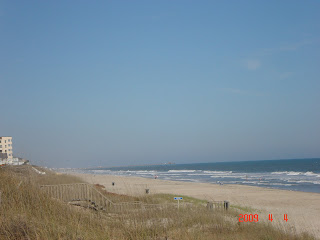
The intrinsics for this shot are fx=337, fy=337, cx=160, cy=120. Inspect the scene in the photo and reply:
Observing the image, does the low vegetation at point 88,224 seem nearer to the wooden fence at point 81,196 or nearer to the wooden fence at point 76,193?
the wooden fence at point 81,196

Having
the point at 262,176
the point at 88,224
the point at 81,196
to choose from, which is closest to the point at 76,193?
the point at 81,196

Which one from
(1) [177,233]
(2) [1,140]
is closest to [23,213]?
(1) [177,233]

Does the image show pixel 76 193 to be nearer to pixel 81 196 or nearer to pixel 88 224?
pixel 81 196

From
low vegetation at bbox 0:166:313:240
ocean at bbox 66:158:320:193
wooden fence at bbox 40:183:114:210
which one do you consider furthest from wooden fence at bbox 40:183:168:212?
ocean at bbox 66:158:320:193

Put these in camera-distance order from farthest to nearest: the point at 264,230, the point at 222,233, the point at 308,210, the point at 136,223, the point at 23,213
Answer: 1. the point at 308,210
2. the point at 264,230
3. the point at 222,233
4. the point at 136,223
5. the point at 23,213

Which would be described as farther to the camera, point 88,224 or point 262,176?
point 262,176

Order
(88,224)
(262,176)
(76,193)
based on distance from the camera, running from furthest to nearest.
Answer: (262,176), (76,193), (88,224)

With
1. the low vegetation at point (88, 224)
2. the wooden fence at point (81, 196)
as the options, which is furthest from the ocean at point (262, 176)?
the low vegetation at point (88, 224)

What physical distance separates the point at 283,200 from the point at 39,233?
82.4 feet

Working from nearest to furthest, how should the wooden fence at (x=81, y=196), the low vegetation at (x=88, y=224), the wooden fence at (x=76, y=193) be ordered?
1. the low vegetation at (x=88, y=224)
2. the wooden fence at (x=81, y=196)
3. the wooden fence at (x=76, y=193)

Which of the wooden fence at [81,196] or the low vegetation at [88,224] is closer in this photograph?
the low vegetation at [88,224]

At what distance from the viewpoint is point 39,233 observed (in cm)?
546

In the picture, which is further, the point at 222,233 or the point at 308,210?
the point at 308,210

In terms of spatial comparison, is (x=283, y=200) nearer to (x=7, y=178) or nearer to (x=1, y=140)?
(x=7, y=178)
